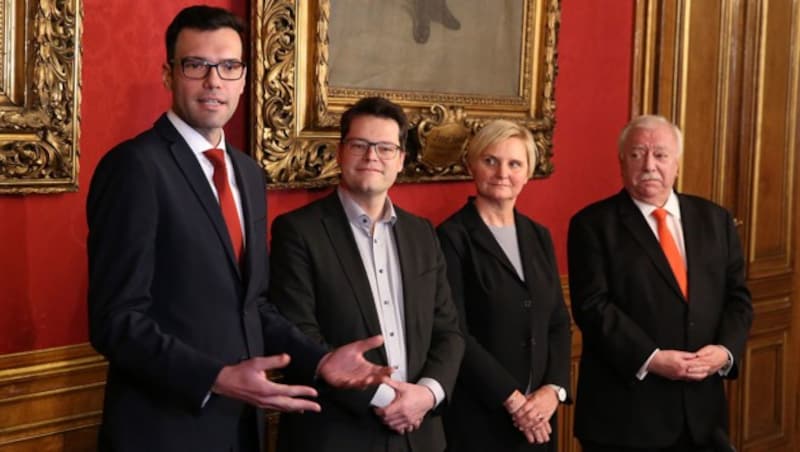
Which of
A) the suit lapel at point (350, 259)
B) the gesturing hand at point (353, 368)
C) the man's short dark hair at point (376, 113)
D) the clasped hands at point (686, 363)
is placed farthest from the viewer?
the clasped hands at point (686, 363)

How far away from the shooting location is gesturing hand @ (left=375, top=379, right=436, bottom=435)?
279cm

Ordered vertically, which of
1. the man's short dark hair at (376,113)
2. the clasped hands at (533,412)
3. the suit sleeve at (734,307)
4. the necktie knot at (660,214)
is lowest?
the clasped hands at (533,412)

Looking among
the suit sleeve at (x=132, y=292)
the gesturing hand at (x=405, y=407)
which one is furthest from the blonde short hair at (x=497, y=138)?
the suit sleeve at (x=132, y=292)

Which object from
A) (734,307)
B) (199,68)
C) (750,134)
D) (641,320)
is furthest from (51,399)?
(750,134)

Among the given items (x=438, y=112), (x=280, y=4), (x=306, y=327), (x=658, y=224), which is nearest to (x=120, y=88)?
(x=280, y=4)

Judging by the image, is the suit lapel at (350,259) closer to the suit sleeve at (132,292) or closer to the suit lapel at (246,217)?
the suit lapel at (246,217)

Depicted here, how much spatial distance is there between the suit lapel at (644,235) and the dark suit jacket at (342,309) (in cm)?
90

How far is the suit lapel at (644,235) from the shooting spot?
3.56 m

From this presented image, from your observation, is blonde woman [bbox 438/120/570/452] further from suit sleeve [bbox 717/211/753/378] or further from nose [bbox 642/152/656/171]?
suit sleeve [bbox 717/211/753/378]

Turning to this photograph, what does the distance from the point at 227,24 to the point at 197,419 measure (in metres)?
0.85

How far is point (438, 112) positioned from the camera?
385 centimetres

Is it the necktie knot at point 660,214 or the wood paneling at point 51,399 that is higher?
the necktie knot at point 660,214

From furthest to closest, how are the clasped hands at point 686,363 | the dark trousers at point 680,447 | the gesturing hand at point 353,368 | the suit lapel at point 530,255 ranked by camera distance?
the dark trousers at point 680,447 < the clasped hands at point 686,363 < the suit lapel at point 530,255 < the gesturing hand at point 353,368

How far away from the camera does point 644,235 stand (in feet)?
11.8
